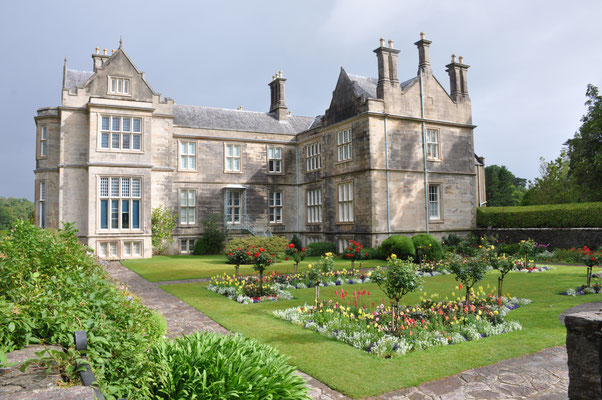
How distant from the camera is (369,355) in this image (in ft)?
22.1

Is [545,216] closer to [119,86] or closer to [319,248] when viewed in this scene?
[319,248]

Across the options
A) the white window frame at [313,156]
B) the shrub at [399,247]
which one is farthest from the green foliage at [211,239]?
the shrub at [399,247]

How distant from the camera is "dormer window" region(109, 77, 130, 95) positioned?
23.9 m

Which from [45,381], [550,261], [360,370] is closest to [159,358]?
[45,381]

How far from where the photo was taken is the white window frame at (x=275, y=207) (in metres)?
30.3

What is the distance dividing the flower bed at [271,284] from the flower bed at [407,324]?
1955 mm

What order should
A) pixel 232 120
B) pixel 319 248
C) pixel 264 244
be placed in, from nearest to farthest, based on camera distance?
pixel 264 244, pixel 319 248, pixel 232 120

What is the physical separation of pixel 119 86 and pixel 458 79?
20522 millimetres

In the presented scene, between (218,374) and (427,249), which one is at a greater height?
(427,249)

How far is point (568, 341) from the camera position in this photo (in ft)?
15.3

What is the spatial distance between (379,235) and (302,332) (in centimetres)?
1525

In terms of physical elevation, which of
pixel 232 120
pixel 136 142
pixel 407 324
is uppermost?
pixel 232 120

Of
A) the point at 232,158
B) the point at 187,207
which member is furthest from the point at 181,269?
the point at 232,158

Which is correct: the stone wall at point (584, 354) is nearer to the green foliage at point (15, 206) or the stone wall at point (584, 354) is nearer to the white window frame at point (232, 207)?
the white window frame at point (232, 207)
